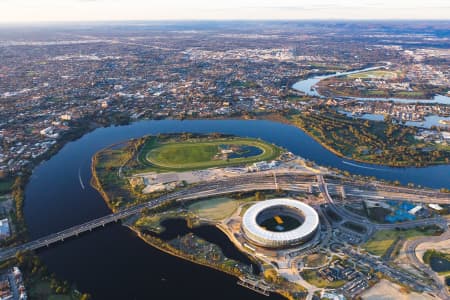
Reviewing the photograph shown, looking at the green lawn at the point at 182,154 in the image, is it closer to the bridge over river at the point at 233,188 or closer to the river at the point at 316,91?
the bridge over river at the point at 233,188

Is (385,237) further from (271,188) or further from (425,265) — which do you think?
(271,188)

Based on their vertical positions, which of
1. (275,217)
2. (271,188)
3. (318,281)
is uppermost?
(271,188)

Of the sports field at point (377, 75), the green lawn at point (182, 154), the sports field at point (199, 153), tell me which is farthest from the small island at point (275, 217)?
the sports field at point (377, 75)

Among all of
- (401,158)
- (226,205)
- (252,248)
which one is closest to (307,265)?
(252,248)

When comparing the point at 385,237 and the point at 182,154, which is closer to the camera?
the point at 385,237

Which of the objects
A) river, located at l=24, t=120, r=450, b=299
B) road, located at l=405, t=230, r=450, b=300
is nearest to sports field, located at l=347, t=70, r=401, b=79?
river, located at l=24, t=120, r=450, b=299

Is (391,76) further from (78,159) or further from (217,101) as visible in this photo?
(78,159)

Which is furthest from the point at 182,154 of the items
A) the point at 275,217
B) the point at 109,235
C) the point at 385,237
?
the point at 385,237

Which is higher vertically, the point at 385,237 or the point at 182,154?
the point at 182,154
